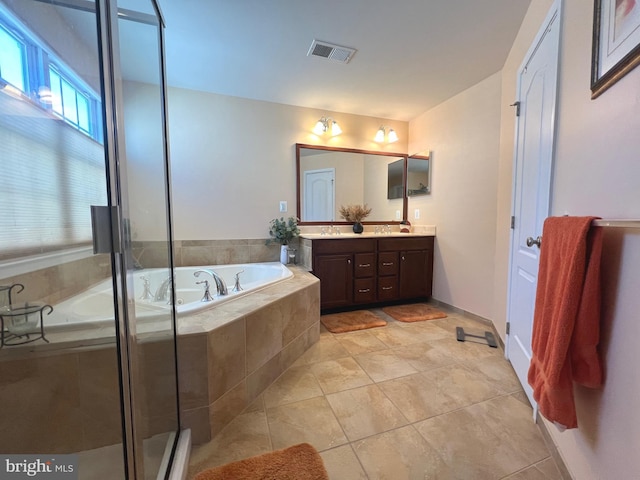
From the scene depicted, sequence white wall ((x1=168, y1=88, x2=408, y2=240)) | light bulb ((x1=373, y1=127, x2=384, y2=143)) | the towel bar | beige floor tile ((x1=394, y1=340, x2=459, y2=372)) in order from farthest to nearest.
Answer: light bulb ((x1=373, y1=127, x2=384, y2=143)) → white wall ((x1=168, y1=88, x2=408, y2=240)) → beige floor tile ((x1=394, y1=340, x2=459, y2=372)) → the towel bar

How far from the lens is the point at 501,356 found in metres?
2.00

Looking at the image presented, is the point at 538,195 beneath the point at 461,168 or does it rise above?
beneath

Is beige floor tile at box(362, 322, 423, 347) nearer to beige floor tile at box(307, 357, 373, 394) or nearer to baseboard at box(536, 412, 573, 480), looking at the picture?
beige floor tile at box(307, 357, 373, 394)

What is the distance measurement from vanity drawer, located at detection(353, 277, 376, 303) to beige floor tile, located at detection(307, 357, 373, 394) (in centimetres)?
98

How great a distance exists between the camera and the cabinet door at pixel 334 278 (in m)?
2.72

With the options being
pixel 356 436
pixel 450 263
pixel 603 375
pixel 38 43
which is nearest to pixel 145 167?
pixel 38 43

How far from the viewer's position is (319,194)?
3154mm

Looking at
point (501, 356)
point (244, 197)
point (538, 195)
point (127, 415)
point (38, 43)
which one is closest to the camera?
point (127, 415)

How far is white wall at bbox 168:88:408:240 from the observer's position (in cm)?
266

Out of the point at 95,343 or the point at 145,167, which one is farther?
the point at 145,167

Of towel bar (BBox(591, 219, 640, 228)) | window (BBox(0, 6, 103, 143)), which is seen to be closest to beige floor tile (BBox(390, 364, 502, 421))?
towel bar (BBox(591, 219, 640, 228))

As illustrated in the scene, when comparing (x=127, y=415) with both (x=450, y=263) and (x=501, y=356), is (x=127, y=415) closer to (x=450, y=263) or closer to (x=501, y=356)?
(x=501, y=356)

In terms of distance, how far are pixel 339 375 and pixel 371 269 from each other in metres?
1.38

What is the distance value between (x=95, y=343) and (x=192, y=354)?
1.18 feet
